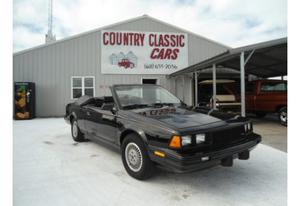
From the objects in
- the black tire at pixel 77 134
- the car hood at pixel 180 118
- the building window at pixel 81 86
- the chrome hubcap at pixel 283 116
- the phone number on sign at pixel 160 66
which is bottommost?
the black tire at pixel 77 134

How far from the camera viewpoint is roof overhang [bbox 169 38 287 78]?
18.2 ft

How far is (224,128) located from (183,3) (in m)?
7.98

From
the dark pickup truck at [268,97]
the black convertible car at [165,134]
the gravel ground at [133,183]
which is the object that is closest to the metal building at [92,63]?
the dark pickup truck at [268,97]

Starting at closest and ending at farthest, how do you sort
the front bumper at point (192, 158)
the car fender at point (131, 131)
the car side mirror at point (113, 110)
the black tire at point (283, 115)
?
1. the front bumper at point (192, 158)
2. the car fender at point (131, 131)
3. the car side mirror at point (113, 110)
4. the black tire at point (283, 115)

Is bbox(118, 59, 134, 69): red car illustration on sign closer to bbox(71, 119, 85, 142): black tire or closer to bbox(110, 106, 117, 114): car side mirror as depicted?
bbox(71, 119, 85, 142): black tire

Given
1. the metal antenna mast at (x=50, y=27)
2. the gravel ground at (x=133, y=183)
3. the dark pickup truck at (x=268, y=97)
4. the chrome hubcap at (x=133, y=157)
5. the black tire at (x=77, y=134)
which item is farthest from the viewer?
the metal antenna mast at (x=50, y=27)

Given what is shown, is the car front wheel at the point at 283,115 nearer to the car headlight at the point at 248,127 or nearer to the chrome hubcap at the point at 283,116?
the chrome hubcap at the point at 283,116

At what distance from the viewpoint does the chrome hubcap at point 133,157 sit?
9.14 ft

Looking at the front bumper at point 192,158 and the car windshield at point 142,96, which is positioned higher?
the car windshield at point 142,96

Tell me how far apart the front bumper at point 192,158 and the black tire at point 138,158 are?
0.57 feet

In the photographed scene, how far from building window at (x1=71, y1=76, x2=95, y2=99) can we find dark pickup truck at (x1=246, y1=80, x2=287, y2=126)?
8004 millimetres

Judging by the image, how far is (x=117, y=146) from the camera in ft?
10.8

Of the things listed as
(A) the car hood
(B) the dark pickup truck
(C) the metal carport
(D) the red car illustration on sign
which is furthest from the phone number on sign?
(A) the car hood
